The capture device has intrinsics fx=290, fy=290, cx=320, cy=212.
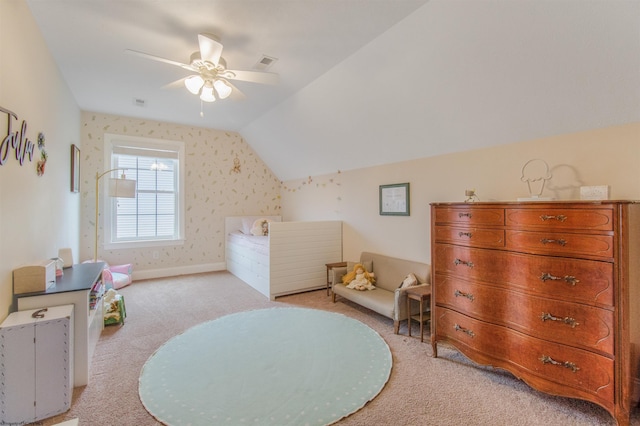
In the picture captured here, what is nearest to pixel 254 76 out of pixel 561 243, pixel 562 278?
pixel 561 243

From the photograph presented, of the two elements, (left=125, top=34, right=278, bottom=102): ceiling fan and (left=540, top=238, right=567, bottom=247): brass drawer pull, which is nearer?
(left=540, top=238, right=567, bottom=247): brass drawer pull

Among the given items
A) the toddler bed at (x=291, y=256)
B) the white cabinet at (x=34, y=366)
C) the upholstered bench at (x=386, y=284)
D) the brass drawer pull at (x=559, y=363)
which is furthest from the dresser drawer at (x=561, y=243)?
the white cabinet at (x=34, y=366)

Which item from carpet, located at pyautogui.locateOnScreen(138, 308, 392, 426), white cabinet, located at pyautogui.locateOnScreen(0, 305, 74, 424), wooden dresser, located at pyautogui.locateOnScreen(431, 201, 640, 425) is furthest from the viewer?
carpet, located at pyautogui.locateOnScreen(138, 308, 392, 426)

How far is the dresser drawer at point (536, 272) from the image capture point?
1596 mm

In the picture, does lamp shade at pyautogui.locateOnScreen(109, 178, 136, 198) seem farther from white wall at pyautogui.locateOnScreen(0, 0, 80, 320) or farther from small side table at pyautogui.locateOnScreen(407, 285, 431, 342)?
small side table at pyautogui.locateOnScreen(407, 285, 431, 342)

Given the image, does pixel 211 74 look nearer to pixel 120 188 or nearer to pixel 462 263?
pixel 120 188

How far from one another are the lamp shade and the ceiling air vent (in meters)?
2.30

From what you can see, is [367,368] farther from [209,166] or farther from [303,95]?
[209,166]

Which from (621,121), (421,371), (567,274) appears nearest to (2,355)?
(421,371)

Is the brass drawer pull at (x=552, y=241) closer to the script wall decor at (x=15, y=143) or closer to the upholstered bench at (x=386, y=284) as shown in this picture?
the upholstered bench at (x=386, y=284)

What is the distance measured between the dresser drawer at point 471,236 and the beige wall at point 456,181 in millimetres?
710

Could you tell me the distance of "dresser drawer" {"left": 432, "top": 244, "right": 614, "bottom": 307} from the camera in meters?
1.60

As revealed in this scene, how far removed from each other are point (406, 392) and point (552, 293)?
43.8 inches

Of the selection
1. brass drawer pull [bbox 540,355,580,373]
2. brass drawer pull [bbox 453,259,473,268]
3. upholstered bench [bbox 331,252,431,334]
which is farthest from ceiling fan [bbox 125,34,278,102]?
brass drawer pull [bbox 540,355,580,373]
